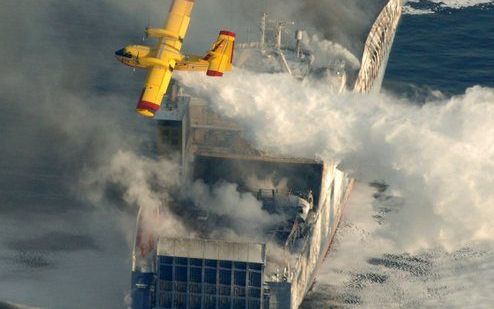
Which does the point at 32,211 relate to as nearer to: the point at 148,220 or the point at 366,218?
the point at 148,220

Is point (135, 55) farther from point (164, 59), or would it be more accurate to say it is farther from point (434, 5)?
point (434, 5)

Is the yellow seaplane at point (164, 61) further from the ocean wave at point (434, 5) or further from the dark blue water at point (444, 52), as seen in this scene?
the ocean wave at point (434, 5)

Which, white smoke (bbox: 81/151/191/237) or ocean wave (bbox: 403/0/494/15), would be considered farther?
ocean wave (bbox: 403/0/494/15)

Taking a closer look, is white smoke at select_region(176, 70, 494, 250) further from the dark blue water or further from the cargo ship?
the dark blue water

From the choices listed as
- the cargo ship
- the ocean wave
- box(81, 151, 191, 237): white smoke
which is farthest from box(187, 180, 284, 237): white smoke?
the ocean wave

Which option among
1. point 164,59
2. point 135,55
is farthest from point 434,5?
point 135,55

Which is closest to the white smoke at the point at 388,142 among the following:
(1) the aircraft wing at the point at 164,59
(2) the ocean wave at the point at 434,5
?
(1) the aircraft wing at the point at 164,59
